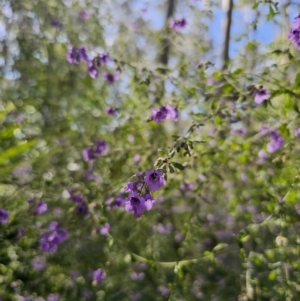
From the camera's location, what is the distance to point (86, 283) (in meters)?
3.12

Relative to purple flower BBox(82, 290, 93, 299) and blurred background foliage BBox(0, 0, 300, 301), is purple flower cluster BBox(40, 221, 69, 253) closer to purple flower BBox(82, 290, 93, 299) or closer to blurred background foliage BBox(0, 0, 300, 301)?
blurred background foliage BBox(0, 0, 300, 301)

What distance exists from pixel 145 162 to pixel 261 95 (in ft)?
3.12

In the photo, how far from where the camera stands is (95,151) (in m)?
2.86

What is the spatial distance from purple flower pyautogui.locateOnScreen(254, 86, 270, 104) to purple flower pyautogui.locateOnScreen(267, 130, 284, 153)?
0.35m

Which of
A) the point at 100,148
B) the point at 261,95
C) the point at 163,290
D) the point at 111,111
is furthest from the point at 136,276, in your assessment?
the point at 261,95

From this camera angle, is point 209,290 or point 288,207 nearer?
point 288,207

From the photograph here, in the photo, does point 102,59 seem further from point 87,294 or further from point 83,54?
point 87,294

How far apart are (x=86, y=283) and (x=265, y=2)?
198 centimetres

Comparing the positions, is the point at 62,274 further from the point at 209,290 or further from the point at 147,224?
the point at 209,290

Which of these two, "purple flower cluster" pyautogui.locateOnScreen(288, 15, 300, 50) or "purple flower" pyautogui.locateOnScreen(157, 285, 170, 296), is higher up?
"purple flower" pyautogui.locateOnScreen(157, 285, 170, 296)

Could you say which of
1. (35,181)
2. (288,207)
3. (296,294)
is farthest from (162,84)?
(296,294)

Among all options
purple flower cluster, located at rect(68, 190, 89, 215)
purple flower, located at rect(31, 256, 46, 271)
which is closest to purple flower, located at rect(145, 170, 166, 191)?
purple flower cluster, located at rect(68, 190, 89, 215)

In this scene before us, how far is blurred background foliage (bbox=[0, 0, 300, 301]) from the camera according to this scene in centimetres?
219

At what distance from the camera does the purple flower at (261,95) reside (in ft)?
6.65
